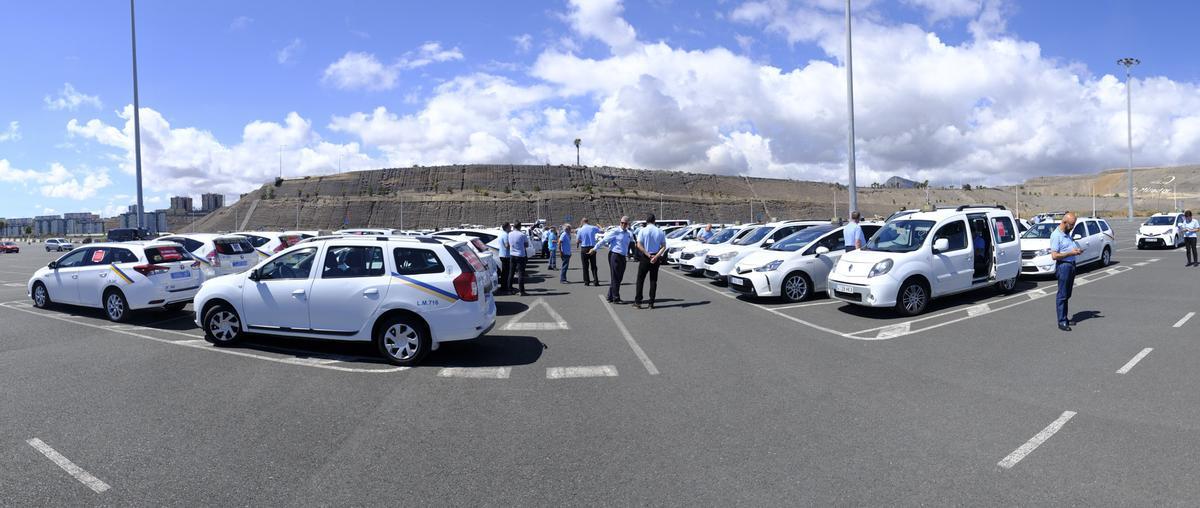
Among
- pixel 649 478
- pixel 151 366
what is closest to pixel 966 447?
pixel 649 478

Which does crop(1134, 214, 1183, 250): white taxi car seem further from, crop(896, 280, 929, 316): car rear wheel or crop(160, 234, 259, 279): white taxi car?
crop(160, 234, 259, 279): white taxi car

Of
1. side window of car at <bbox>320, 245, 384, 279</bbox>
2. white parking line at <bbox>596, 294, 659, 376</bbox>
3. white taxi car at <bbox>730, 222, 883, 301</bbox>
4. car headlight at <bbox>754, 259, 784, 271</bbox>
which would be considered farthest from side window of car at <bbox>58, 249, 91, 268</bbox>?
car headlight at <bbox>754, 259, 784, 271</bbox>

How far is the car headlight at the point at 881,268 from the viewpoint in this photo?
10.7m

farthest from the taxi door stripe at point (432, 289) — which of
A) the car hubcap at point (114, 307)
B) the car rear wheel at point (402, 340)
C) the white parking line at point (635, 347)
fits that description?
the car hubcap at point (114, 307)

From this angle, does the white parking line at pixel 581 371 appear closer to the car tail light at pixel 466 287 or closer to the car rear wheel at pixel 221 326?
the car tail light at pixel 466 287

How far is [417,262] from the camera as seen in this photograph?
764 cm

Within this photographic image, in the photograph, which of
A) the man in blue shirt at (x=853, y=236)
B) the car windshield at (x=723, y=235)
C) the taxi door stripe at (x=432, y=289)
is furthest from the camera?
the car windshield at (x=723, y=235)

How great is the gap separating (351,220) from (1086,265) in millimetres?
78293

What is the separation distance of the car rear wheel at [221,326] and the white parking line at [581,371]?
4.34 metres

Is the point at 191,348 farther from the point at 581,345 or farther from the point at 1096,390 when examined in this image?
the point at 1096,390

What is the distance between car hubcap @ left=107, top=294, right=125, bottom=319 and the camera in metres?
10.9

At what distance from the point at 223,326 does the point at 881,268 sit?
9915mm

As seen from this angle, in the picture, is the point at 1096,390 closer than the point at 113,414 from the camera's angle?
No

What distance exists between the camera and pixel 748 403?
5.86 meters
